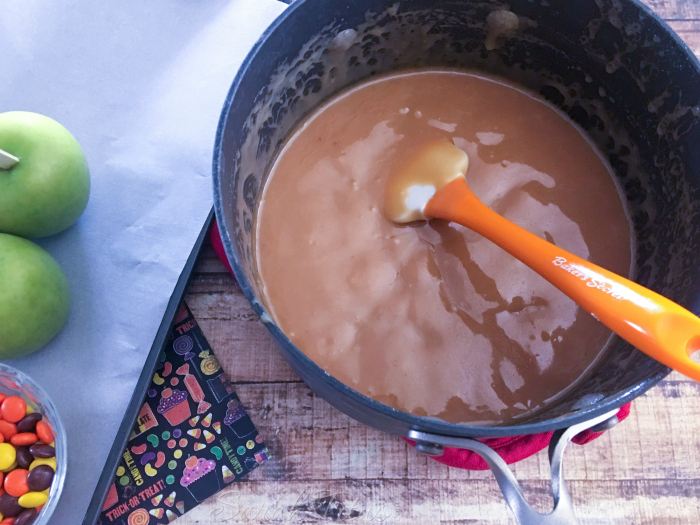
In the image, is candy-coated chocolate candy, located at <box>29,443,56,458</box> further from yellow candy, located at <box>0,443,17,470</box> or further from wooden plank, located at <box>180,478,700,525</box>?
wooden plank, located at <box>180,478,700,525</box>

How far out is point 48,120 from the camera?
838mm

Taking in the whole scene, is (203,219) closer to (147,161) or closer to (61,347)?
(147,161)

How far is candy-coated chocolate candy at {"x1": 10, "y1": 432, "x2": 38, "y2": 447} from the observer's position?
782 millimetres

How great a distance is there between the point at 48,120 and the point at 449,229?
2.15ft

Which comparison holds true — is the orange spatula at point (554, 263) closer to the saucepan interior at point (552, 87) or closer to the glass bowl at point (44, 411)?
the saucepan interior at point (552, 87)

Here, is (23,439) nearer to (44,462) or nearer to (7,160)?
(44,462)

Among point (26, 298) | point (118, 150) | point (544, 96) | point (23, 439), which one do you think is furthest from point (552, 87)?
point (23, 439)

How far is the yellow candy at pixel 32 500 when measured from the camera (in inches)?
29.9

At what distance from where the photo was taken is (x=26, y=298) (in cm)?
76

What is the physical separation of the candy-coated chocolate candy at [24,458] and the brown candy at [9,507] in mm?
45

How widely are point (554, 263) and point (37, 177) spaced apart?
73 cm

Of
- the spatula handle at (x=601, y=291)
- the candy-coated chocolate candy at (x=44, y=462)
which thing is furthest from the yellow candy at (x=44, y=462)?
the spatula handle at (x=601, y=291)

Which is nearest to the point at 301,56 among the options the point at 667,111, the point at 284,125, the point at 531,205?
the point at 284,125

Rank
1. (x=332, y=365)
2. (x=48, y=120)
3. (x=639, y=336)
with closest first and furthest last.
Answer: (x=639, y=336), (x=332, y=365), (x=48, y=120)
